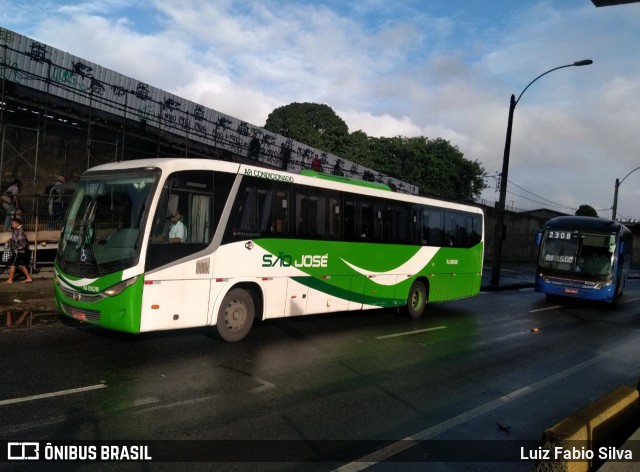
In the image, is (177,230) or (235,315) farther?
(235,315)

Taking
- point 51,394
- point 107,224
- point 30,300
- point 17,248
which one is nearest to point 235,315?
point 107,224

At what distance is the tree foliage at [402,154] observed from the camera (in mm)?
56562

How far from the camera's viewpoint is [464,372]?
7.84m

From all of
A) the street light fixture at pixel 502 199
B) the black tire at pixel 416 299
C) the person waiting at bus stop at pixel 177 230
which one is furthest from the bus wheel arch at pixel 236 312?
the street light fixture at pixel 502 199

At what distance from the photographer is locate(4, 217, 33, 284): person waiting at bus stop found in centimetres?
1239

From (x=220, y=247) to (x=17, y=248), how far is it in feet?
23.4

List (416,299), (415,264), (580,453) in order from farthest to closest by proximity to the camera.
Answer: (416,299) < (415,264) < (580,453)

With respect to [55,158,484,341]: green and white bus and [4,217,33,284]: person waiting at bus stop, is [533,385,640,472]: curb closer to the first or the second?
[55,158,484,341]: green and white bus

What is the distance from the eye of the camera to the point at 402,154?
191 ft

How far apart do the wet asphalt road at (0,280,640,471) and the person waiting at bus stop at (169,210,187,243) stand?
180 cm

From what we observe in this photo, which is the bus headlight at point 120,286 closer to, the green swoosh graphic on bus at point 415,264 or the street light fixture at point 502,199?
the green swoosh graphic on bus at point 415,264

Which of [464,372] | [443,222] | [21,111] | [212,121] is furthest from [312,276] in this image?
[212,121]

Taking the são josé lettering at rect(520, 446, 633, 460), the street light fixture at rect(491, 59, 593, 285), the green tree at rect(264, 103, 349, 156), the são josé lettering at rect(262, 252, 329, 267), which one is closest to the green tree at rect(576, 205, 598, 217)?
the green tree at rect(264, 103, 349, 156)

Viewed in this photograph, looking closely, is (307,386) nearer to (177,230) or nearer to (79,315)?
(177,230)
